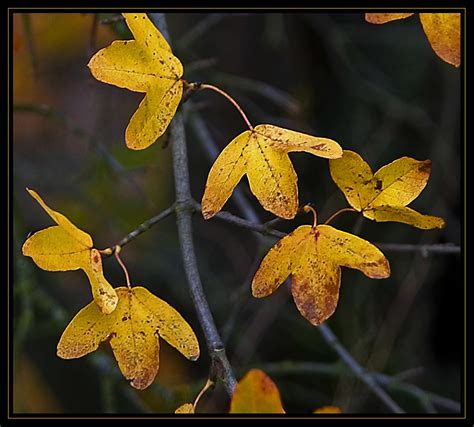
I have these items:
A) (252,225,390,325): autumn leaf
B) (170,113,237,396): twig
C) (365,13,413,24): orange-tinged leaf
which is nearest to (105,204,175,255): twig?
(170,113,237,396): twig

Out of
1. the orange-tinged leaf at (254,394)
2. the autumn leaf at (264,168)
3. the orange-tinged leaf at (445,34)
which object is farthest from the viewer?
the orange-tinged leaf at (445,34)

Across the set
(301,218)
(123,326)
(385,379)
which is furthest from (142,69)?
(301,218)

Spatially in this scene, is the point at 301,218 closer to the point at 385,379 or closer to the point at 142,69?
the point at 385,379

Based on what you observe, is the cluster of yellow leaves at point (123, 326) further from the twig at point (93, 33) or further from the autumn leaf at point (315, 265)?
the twig at point (93, 33)

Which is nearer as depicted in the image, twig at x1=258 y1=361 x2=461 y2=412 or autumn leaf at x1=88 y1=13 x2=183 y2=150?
autumn leaf at x1=88 y1=13 x2=183 y2=150

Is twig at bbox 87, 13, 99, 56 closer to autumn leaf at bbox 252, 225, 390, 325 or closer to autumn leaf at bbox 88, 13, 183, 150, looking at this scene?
autumn leaf at bbox 88, 13, 183, 150

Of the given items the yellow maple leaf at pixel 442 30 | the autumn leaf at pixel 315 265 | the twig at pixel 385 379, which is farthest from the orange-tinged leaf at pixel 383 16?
the twig at pixel 385 379
